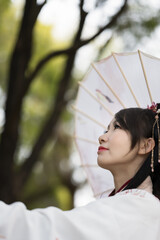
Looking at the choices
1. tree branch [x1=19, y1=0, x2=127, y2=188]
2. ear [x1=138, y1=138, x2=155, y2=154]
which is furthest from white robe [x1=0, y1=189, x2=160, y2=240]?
tree branch [x1=19, y1=0, x2=127, y2=188]

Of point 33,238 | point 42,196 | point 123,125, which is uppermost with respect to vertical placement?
point 123,125

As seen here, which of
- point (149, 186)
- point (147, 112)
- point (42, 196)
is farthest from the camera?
point (42, 196)

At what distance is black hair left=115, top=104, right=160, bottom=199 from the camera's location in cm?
194

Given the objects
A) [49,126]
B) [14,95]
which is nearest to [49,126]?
[49,126]

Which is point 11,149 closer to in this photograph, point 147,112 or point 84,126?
point 84,126

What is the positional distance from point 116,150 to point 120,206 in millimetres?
357

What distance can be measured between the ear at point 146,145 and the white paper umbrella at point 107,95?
0.34 meters

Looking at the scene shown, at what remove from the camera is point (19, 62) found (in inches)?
170

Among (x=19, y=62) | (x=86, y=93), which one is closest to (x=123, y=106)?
(x=86, y=93)

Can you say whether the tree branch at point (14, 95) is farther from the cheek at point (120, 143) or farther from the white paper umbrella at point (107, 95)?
Result: the cheek at point (120, 143)

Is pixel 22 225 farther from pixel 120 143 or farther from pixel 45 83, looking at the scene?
pixel 45 83

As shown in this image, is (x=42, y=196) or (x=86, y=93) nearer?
(x=86, y=93)

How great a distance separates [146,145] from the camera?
2045 mm

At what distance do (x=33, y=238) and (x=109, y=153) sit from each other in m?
0.64
